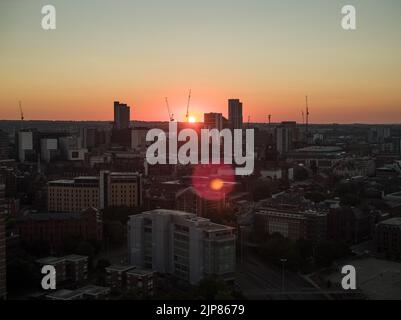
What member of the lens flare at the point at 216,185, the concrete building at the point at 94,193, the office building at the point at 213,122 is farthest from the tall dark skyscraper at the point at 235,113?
the concrete building at the point at 94,193

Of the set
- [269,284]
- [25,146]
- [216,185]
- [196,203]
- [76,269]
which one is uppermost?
[25,146]

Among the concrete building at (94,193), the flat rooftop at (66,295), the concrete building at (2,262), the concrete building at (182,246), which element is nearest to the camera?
the flat rooftop at (66,295)

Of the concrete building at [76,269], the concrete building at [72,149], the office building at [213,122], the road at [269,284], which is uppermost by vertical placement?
the office building at [213,122]

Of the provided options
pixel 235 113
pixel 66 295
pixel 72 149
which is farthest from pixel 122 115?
pixel 66 295

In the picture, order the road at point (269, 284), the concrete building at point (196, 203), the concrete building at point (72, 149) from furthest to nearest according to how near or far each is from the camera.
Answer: the concrete building at point (72, 149)
the concrete building at point (196, 203)
the road at point (269, 284)

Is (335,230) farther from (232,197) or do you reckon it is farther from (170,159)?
(170,159)

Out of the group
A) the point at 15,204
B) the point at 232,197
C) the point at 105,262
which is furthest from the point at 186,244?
the point at 232,197

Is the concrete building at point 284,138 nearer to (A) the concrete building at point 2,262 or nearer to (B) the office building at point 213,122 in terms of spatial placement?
(B) the office building at point 213,122

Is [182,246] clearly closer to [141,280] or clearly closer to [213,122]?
[141,280]
